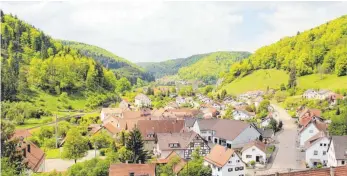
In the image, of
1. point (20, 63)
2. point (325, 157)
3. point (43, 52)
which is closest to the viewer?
point (325, 157)

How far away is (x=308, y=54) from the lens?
13175cm

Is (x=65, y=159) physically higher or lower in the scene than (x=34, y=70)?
lower

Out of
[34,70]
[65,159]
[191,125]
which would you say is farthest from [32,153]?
[34,70]

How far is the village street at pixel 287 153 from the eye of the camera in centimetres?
4206

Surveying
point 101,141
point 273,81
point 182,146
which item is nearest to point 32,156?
point 101,141

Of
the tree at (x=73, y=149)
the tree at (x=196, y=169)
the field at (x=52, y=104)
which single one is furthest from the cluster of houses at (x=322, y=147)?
the field at (x=52, y=104)

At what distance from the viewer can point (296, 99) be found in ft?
315

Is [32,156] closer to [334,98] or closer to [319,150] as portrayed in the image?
[319,150]

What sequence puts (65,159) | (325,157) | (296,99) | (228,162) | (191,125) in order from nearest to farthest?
(228,162) < (325,157) < (65,159) < (191,125) < (296,99)

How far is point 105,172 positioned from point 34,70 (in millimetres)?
73335

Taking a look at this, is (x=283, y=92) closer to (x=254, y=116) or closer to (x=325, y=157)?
(x=254, y=116)

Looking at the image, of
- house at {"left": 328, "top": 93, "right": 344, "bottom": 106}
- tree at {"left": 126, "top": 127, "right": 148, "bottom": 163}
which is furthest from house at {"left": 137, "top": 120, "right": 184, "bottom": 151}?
house at {"left": 328, "top": 93, "right": 344, "bottom": 106}

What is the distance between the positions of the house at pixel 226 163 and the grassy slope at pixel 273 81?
68.7 metres

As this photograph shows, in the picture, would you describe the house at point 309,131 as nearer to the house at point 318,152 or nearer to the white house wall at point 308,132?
the white house wall at point 308,132
